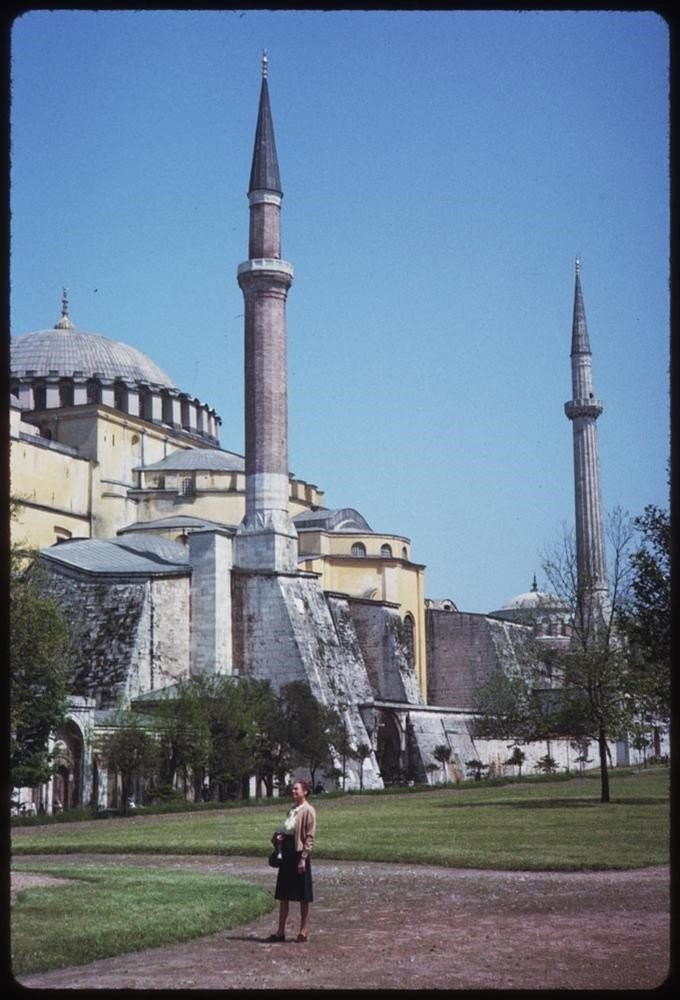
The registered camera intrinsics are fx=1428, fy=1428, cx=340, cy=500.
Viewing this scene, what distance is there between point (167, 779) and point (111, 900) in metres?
21.1

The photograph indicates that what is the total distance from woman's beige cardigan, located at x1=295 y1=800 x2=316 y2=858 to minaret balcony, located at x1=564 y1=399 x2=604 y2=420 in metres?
46.8

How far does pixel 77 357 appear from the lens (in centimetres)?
5609

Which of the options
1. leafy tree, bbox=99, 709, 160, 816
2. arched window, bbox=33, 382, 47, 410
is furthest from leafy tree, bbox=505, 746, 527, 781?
arched window, bbox=33, 382, 47, 410

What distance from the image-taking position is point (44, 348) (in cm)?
5634

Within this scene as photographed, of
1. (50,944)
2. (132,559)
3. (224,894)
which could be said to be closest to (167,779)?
(132,559)

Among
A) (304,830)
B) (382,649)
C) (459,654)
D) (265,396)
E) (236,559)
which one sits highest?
(265,396)

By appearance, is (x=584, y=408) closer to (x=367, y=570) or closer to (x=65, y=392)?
(x=367, y=570)

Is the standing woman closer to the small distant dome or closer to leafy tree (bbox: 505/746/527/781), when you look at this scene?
leafy tree (bbox: 505/746/527/781)

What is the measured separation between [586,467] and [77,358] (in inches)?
796

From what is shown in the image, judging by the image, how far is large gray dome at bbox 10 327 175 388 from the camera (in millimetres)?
55250

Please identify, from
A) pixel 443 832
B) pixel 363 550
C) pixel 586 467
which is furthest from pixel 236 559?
pixel 443 832

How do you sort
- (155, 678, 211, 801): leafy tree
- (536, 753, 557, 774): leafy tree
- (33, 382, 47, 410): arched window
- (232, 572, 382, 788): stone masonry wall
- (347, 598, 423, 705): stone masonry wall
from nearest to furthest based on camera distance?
(155, 678, 211, 801): leafy tree → (232, 572, 382, 788): stone masonry wall → (536, 753, 557, 774): leafy tree → (347, 598, 423, 705): stone masonry wall → (33, 382, 47, 410): arched window

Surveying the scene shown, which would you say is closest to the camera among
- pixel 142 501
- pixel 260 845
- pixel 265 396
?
pixel 260 845

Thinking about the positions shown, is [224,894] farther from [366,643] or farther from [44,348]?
[44,348]
